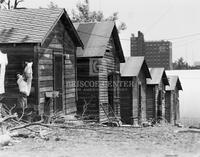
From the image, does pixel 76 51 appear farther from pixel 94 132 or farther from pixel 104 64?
pixel 94 132

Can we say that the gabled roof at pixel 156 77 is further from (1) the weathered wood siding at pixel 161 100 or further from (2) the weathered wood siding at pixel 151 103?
(1) the weathered wood siding at pixel 161 100

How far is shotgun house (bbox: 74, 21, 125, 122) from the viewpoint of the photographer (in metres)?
24.0

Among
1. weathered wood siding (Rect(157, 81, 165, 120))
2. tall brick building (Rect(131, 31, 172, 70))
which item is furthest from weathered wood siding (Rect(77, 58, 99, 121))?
tall brick building (Rect(131, 31, 172, 70))

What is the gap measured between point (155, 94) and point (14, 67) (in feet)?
63.5

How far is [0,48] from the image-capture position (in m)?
18.6

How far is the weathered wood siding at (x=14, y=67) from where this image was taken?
60.5 ft

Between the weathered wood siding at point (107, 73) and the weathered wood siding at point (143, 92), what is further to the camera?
the weathered wood siding at point (143, 92)

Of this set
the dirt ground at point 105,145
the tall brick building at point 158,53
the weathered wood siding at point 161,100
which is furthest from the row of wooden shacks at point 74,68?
the tall brick building at point 158,53

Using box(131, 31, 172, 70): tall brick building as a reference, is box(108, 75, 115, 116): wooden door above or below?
below

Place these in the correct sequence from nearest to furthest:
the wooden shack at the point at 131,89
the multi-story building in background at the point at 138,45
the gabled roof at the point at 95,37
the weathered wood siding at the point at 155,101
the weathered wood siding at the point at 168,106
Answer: the gabled roof at the point at 95,37 → the wooden shack at the point at 131,89 → the weathered wood siding at the point at 155,101 → the weathered wood siding at the point at 168,106 → the multi-story building in background at the point at 138,45

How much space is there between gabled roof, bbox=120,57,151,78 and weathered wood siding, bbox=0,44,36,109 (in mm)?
11449

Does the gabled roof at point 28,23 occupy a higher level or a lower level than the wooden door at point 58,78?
higher

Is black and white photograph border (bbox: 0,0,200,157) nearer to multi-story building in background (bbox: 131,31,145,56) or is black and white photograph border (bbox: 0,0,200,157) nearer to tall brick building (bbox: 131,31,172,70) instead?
multi-story building in background (bbox: 131,31,145,56)

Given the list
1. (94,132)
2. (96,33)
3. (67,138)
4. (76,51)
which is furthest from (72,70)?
(67,138)
